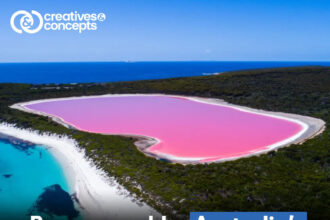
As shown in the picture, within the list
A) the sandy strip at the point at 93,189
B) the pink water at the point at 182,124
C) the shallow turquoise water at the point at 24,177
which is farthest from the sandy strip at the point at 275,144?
the shallow turquoise water at the point at 24,177

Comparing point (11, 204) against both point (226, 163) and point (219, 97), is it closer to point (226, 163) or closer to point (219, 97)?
point (226, 163)

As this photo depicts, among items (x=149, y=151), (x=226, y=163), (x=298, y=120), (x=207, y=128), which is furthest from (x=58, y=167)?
(x=298, y=120)

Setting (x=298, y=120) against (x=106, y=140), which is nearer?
(x=106, y=140)

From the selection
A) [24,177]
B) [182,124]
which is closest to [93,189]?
[24,177]

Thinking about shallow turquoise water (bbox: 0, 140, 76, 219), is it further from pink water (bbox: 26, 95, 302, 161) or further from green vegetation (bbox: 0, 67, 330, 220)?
pink water (bbox: 26, 95, 302, 161)

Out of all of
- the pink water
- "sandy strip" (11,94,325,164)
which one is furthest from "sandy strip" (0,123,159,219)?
the pink water

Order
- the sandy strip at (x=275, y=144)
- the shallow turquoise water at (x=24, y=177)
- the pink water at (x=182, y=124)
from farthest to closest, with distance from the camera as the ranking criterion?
the pink water at (x=182, y=124)
the sandy strip at (x=275, y=144)
the shallow turquoise water at (x=24, y=177)

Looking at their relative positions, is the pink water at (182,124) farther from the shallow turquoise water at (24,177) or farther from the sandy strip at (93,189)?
the shallow turquoise water at (24,177)
